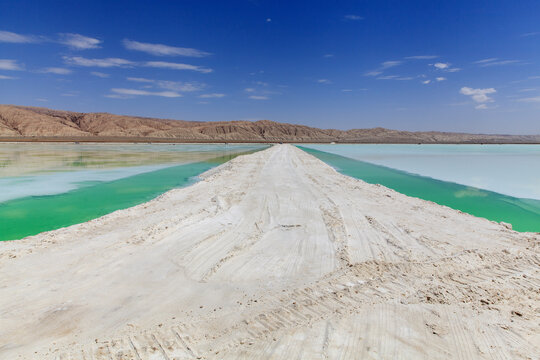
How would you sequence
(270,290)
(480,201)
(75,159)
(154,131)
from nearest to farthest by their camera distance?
(270,290) < (480,201) < (75,159) < (154,131)

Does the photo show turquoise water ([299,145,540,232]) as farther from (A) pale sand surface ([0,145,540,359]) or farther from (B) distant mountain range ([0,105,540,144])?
(B) distant mountain range ([0,105,540,144])

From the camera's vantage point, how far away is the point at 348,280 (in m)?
4.38

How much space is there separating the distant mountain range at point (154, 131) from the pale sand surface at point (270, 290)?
377ft

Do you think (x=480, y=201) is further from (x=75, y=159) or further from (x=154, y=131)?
(x=154, y=131)

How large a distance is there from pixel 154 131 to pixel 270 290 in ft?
518

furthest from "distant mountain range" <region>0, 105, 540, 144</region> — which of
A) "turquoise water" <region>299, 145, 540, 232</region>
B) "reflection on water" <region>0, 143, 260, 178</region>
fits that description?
"turquoise water" <region>299, 145, 540, 232</region>

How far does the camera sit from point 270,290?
13.4 ft

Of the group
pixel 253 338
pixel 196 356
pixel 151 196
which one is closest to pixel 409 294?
pixel 253 338

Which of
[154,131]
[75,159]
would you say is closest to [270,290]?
[75,159]

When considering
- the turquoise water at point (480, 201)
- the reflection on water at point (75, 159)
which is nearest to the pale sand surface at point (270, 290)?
the turquoise water at point (480, 201)

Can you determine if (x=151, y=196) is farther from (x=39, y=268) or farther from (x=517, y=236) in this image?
(x=517, y=236)

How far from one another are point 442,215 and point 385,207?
151 cm

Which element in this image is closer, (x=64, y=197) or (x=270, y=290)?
(x=270, y=290)

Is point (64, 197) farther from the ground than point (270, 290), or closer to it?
closer to it
